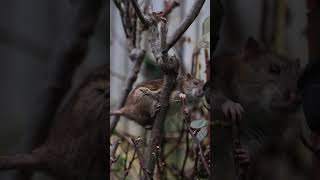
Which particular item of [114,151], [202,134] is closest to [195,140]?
[202,134]

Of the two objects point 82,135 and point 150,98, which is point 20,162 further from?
point 150,98

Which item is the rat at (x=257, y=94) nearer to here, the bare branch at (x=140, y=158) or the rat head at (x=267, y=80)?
the rat head at (x=267, y=80)

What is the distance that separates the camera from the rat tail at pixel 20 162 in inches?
106

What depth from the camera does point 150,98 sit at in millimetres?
2754

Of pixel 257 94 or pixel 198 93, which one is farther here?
pixel 257 94

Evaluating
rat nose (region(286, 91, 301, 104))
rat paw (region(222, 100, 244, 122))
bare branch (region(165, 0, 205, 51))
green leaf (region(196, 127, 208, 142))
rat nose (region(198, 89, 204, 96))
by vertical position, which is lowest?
green leaf (region(196, 127, 208, 142))

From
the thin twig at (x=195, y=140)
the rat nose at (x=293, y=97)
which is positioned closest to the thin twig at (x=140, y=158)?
the thin twig at (x=195, y=140)

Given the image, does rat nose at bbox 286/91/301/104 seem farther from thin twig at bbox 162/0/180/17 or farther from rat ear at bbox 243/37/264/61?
thin twig at bbox 162/0/180/17

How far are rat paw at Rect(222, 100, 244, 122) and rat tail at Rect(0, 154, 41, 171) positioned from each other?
3.45ft

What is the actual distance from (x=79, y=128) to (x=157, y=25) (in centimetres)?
70

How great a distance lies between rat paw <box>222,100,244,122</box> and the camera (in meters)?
2.83

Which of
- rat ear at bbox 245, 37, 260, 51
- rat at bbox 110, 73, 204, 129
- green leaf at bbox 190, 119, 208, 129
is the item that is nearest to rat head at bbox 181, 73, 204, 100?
rat at bbox 110, 73, 204, 129

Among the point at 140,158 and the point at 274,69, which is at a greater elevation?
the point at 274,69

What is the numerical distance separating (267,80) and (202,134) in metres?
0.49
